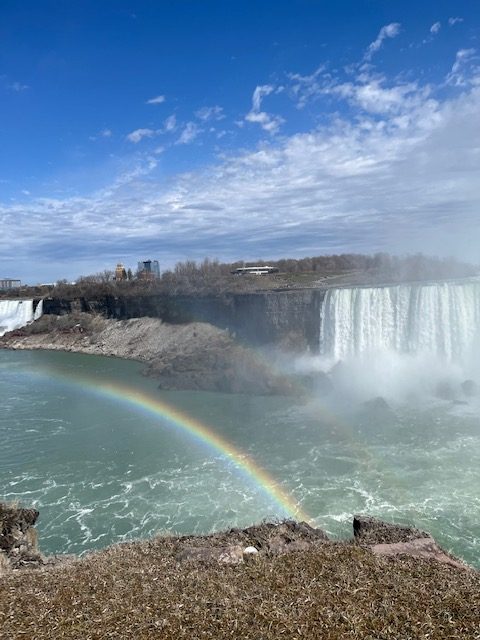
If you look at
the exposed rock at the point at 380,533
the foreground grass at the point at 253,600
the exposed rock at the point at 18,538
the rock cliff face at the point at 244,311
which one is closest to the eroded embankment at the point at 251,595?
the foreground grass at the point at 253,600

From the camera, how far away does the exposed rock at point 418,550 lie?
6890 mm

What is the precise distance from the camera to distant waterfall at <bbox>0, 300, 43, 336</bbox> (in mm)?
56594

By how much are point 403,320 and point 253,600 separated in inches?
1014

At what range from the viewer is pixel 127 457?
17.8m

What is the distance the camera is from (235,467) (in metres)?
16.6

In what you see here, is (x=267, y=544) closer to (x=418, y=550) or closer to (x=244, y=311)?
(x=418, y=550)

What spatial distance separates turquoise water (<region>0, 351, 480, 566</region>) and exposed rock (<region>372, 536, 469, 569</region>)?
3.94m

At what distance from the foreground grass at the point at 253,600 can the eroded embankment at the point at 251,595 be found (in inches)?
0.5

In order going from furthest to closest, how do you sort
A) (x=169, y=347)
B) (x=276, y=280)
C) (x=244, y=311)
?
(x=276, y=280) < (x=244, y=311) < (x=169, y=347)

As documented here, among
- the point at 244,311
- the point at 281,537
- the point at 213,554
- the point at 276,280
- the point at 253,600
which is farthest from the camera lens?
the point at 276,280

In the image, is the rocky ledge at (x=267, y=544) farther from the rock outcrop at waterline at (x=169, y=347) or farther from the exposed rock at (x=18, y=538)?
the rock outcrop at waterline at (x=169, y=347)

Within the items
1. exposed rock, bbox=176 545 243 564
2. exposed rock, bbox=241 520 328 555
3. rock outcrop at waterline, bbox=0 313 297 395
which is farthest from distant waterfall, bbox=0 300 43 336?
exposed rock, bbox=176 545 243 564

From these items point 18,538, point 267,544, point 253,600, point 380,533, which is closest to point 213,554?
point 267,544

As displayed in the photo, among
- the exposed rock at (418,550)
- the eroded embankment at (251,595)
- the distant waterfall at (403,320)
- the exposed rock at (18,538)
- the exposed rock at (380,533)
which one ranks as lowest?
the exposed rock at (18,538)
